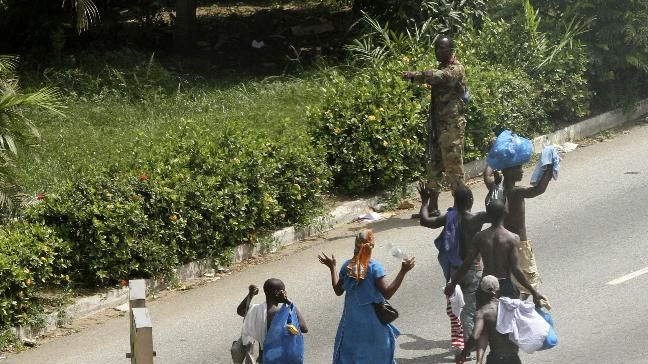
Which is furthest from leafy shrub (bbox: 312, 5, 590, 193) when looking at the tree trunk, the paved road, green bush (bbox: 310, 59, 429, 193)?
the tree trunk

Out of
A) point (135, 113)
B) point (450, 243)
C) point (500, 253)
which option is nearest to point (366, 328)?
point (500, 253)

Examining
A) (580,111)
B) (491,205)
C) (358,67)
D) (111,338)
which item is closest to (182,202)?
(111,338)

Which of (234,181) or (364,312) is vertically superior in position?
(364,312)

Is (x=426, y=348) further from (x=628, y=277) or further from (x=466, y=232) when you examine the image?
(x=628, y=277)

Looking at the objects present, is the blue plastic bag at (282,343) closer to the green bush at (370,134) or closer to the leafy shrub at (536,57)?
the green bush at (370,134)

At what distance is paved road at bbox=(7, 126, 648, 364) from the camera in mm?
9391

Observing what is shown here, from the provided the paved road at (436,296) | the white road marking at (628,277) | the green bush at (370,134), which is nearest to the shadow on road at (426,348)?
the paved road at (436,296)

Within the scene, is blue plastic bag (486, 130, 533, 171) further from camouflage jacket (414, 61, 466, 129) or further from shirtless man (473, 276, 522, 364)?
camouflage jacket (414, 61, 466, 129)

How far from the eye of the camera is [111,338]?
1000 centimetres

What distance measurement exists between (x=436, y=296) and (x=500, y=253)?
91.1 inches

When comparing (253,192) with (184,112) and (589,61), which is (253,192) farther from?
(589,61)

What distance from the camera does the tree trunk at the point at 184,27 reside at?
19.0 meters

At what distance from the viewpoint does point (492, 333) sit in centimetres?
780

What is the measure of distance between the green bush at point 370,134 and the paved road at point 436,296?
0.59 m
